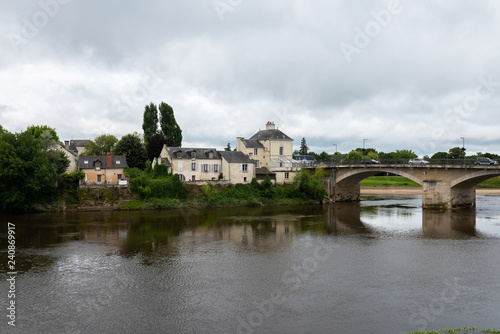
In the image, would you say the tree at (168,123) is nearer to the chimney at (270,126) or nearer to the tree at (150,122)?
the tree at (150,122)

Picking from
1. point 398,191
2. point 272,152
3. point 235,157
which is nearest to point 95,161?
point 235,157

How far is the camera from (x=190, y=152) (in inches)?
2415

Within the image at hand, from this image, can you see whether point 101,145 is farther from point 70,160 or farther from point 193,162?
point 193,162

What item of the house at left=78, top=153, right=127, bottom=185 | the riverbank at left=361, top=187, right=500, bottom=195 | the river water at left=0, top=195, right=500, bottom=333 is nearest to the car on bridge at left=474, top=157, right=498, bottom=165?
the river water at left=0, top=195, right=500, bottom=333

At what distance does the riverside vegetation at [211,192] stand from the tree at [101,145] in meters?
27.6

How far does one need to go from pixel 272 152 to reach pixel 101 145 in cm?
4007

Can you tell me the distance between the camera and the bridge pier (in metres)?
52.1

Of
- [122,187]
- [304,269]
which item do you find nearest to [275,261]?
[304,269]

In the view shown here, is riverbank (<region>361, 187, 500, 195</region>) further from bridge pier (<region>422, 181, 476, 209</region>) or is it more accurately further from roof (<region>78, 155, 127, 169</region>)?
roof (<region>78, 155, 127, 169</region>)

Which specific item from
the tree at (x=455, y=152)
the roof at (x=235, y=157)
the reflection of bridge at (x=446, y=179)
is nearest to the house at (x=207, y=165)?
the roof at (x=235, y=157)

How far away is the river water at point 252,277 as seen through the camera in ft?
55.5

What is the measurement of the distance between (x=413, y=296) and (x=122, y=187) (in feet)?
140

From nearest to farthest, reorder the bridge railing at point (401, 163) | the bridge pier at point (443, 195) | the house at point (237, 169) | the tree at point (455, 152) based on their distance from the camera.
Result: the bridge railing at point (401, 163) → the bridge pier at point (443, 195) → the house at point (237, 169) → the tree at point (455, 152)

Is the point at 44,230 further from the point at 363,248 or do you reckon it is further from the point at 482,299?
the point at 482,299
